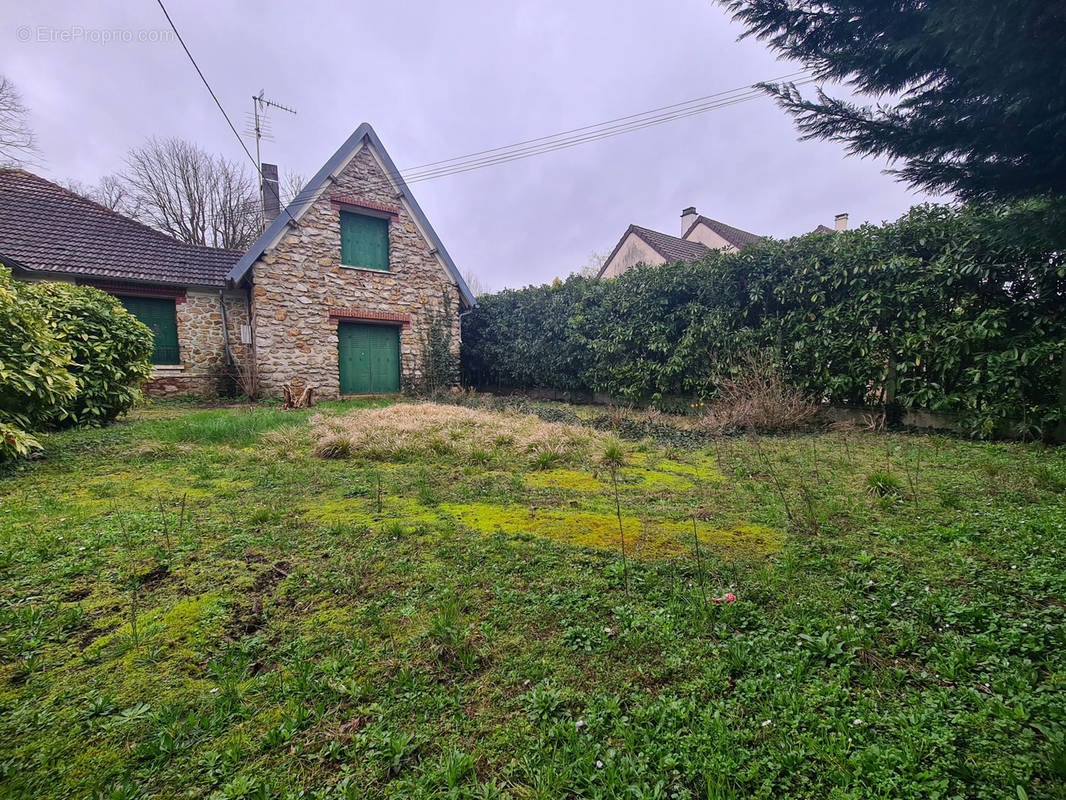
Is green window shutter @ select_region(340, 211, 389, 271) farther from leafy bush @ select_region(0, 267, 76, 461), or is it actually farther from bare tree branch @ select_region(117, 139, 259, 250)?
bare tree branch @ select_region(117, 139, 259, 250)

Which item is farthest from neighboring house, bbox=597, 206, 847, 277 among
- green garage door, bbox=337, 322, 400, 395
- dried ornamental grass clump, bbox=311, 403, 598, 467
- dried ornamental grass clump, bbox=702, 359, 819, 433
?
dried ornamental grass clump, bbox=311, 403, 598, 467

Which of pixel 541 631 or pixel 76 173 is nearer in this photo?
pixel 541 631

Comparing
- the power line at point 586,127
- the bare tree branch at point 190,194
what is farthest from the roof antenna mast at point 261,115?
the bare tree branch at point 190,194

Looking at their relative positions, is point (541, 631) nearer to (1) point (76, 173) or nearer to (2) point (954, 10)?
(2) point (954, 10)

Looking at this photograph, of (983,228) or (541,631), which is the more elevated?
(983,228)

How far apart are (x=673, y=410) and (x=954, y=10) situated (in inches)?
296

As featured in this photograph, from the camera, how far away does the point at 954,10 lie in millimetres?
1406

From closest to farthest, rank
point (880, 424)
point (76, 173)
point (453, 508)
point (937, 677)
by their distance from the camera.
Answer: point (937, 677) → point (453, 508) → point (880, 424) → point (76, 173)

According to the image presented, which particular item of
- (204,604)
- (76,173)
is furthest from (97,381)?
(76,173)

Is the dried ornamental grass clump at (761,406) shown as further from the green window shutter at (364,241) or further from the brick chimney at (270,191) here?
the brick chimney at (270,191)

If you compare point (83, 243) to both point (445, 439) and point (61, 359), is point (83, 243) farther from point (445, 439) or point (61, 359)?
point (445, 439)

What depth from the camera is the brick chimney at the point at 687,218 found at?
21391mm

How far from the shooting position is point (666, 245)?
60.5ft

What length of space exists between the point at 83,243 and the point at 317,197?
216 inches
